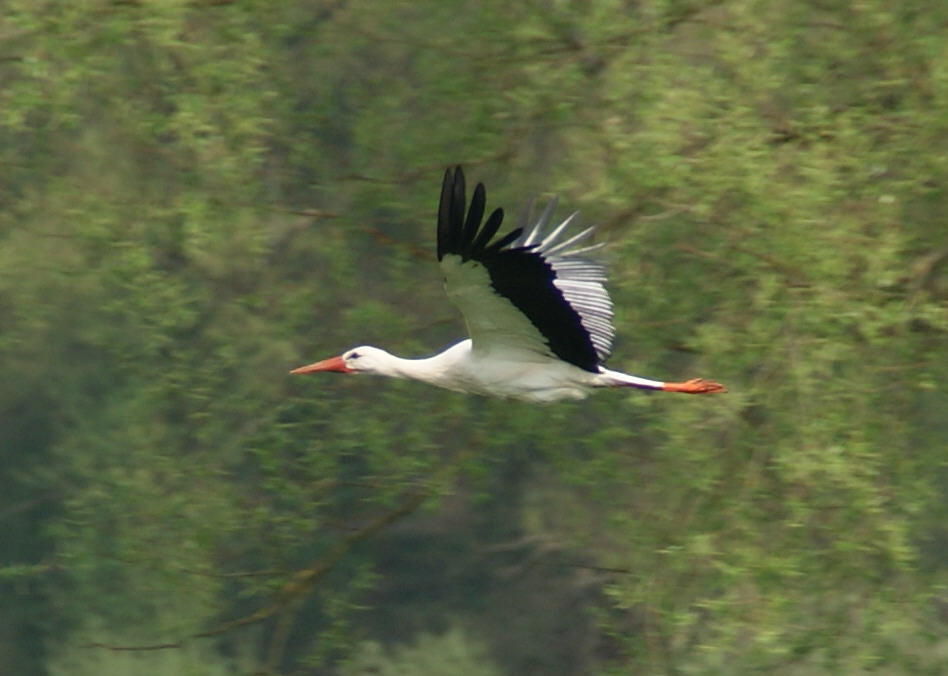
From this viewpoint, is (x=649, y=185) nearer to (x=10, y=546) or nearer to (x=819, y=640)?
(x=819, y=640)

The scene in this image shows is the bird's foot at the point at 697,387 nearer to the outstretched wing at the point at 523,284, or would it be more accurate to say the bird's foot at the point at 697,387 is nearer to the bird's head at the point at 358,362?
the outstretched wing at the point at 523,284

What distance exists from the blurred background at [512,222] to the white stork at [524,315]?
0.65ft

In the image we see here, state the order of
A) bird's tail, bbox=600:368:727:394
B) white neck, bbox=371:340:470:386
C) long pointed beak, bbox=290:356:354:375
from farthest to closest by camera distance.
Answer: long pointed beak, bbox=290:356:354:375 < white neck, bbox=371:340:470:386 < bird's tail, bbox=600:368:727:394

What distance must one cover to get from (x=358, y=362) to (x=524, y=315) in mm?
1291

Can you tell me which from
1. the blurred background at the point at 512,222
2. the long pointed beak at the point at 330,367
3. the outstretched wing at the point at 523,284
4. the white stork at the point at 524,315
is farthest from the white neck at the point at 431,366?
the blurred background at the point at 512,222

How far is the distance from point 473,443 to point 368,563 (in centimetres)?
91

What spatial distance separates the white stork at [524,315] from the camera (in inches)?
245

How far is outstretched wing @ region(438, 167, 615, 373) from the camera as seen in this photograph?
6.05 metres

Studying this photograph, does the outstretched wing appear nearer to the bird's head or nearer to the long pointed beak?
the bird's head

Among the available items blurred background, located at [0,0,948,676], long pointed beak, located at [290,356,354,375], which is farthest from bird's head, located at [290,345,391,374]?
blurred background, located at [0,0,948,676]

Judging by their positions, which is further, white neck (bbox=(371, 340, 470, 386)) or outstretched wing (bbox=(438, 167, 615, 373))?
white neck (bbox=(371, 340, 470, 386))

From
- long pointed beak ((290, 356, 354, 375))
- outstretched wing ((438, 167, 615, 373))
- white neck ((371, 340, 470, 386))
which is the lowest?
long pointed beak ((290, 356, 354, 375))

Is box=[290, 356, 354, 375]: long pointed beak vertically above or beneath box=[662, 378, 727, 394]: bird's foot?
beneath

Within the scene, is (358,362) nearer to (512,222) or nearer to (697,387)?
(512,222)
